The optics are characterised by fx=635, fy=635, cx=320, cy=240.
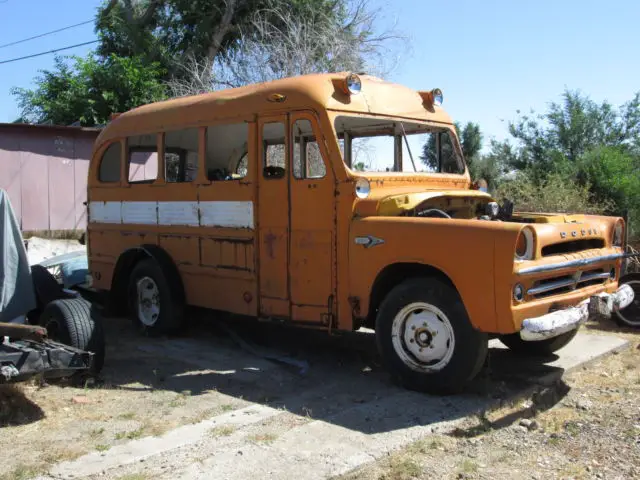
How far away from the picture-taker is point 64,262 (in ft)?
30.2

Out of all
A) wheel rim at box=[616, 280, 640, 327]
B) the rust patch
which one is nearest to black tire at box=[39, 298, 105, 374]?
the rust patch

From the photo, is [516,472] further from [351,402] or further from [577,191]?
[577,191]

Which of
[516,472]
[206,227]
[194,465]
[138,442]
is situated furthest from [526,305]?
[206,227]

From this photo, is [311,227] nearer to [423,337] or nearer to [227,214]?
[227,214]

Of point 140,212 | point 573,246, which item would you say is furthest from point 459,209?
point 140,212

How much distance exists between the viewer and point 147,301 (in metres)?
7.40

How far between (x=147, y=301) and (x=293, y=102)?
317 centimetres

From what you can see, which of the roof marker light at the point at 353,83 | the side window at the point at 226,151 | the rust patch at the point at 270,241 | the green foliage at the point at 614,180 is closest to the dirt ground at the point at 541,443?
the rust patch at the point at 270,241

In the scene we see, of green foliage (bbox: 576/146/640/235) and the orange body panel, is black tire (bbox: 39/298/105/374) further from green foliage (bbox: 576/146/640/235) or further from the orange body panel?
green foliage (bbox: 576/146/640/235)

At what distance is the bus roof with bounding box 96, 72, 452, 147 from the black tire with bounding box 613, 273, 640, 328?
3.17 meters

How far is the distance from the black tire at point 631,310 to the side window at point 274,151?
444cm

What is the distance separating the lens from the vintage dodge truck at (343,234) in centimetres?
468

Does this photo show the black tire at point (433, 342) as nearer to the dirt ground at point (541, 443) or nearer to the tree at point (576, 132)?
the dirt ground at point (541, 443)

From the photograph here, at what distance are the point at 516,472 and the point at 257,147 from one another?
11.8 feet
